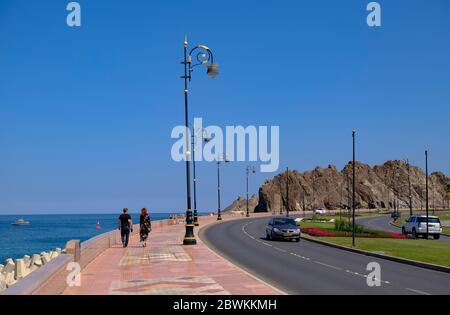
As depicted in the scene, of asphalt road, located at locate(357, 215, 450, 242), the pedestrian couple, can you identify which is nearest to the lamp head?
the pedestrian couple

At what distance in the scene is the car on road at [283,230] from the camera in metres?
39.8

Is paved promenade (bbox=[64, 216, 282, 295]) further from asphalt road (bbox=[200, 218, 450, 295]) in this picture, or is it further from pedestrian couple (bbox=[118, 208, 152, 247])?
pedestrian couple (bbox=[118, 208, 152, 247])

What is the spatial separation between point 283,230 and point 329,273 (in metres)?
19.1

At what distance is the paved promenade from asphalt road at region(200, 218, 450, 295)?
3.83ft

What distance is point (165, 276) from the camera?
1847 cm

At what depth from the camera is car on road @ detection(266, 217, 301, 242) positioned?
131 ft

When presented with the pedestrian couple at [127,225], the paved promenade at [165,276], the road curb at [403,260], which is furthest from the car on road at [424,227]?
the paved promenade at [165,276]

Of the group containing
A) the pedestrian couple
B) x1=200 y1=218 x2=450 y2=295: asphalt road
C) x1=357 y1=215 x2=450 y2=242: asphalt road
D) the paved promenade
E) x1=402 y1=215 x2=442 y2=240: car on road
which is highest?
the pedestrian couple

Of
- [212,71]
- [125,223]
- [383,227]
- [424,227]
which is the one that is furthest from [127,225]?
[383,227]

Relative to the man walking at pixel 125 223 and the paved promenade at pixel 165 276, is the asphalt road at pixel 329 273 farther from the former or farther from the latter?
the man walking at pixel 125 223
